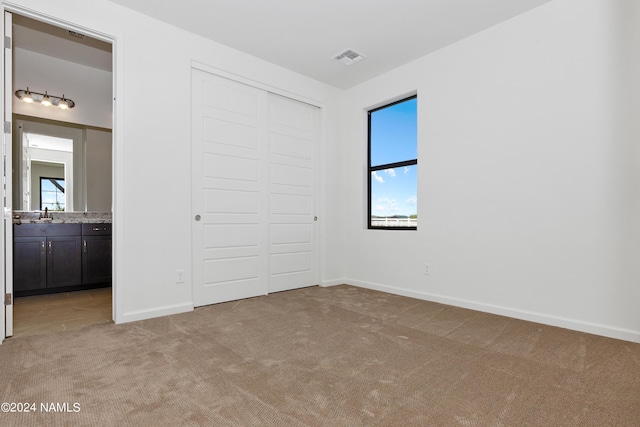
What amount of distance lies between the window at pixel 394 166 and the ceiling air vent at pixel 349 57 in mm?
829

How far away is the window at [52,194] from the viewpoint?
443 centimetres

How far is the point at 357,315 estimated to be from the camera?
3205 mm

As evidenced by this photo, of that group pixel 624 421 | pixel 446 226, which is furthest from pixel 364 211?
pixel 624 421

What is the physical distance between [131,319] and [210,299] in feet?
2.60

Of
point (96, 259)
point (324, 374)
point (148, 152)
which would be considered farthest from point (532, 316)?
point (96, 259)

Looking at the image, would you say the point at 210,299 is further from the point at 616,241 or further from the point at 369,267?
the point at 616,241

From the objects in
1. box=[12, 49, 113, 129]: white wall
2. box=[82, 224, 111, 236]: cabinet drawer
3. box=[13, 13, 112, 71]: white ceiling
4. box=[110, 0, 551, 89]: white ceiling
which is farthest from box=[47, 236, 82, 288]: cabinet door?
box=[110, 0, 551, 89]: white ceiling

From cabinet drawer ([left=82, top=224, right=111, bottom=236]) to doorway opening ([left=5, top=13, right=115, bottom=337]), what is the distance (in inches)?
0.4

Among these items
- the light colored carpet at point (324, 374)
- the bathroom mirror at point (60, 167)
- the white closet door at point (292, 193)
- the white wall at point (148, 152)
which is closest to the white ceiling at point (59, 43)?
the white wall at point (148, 152)

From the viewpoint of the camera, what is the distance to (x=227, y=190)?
377 cm

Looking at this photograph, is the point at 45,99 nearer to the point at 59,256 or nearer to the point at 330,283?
the point at 59,256

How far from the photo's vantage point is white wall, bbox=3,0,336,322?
2.98 m

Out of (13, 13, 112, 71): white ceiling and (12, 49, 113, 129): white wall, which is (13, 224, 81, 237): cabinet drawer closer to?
(12, 49, 113, 129): white wall

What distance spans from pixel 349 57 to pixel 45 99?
3.97 metres
